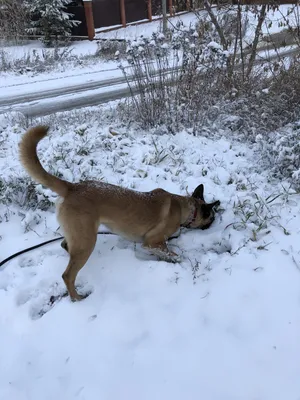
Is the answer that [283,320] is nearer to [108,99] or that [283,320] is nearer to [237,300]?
[237,300]

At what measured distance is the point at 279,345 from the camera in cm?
255

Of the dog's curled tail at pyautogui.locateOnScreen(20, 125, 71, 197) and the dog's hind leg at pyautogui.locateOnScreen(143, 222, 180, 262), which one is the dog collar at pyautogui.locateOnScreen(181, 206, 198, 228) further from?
the dog's curled tail at pyautogui.locateOnScreen(20, 125, 71, 197)

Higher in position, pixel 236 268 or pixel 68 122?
pixel 68 122

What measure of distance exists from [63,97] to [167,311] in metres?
7.27

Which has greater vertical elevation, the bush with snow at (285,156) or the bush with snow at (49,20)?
the bush with snow at (49,20)

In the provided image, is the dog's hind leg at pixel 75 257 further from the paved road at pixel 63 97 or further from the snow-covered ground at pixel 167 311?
the paved road at pixel 63 97

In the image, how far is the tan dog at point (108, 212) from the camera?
2934 mm

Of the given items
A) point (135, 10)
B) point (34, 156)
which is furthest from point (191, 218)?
point (135, 10)

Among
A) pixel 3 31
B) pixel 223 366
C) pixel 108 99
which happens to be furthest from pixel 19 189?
pixel 3 31

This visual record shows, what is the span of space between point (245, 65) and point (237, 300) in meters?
5.46

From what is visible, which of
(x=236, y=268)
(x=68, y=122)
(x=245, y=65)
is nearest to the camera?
(x=236, y=268)

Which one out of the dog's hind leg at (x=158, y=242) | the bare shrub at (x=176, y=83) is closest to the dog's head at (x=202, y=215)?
the dog's hind leg at (x=158, y=242)

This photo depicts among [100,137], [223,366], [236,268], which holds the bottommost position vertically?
[223,366]

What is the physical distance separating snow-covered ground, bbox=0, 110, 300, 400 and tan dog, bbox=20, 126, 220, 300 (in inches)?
8.0
